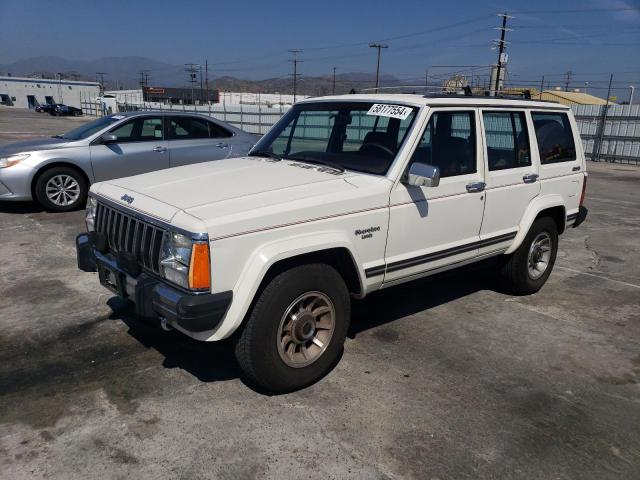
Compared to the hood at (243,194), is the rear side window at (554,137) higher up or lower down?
higher up

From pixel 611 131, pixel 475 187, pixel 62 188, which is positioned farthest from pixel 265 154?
pixel 611 131

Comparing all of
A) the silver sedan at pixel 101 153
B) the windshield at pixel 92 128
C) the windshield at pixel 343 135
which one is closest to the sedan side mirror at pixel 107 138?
the silver sedan at pixel 101 153

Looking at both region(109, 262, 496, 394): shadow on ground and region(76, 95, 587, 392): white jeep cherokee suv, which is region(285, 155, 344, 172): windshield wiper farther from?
region(109, 262, 496, 394): shadow on ground

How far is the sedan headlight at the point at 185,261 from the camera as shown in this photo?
9.62ft

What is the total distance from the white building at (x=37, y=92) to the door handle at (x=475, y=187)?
101 m

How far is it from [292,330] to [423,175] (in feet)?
4.50

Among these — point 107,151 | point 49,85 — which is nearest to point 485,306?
point 107,151

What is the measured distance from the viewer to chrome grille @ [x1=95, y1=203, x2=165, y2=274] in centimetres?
324

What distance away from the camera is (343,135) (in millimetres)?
4504

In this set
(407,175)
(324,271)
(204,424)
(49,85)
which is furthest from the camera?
(49,85)

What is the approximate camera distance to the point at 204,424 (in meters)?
3.13

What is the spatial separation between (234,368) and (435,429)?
58.3 inches

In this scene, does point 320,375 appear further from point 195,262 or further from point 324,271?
point 195,262

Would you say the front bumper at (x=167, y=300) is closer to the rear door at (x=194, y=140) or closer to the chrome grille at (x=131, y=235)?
the chrome grille at (x=131, y=235)
